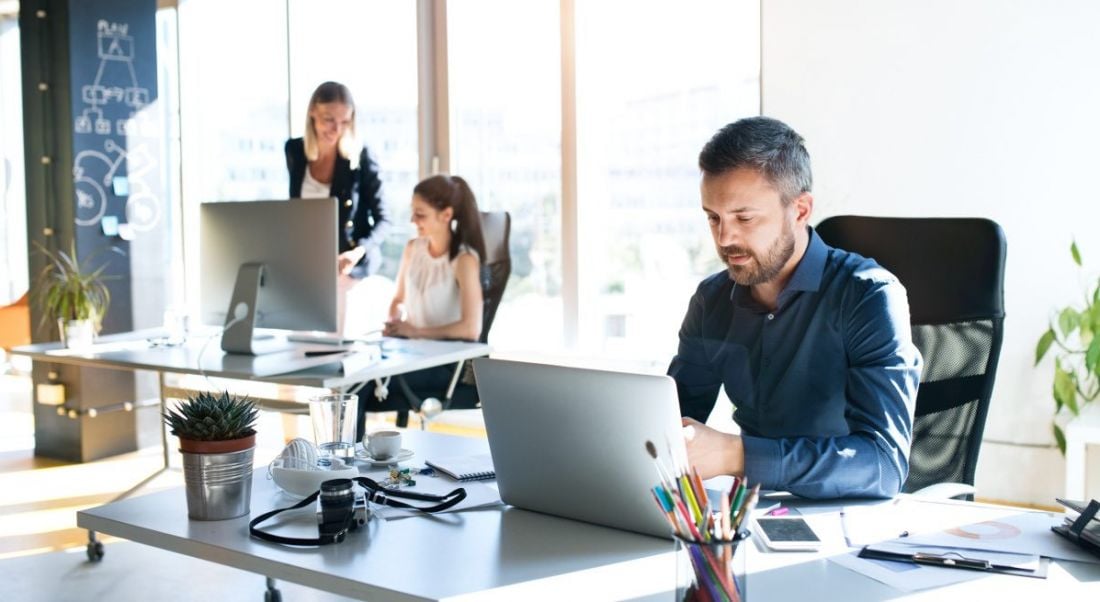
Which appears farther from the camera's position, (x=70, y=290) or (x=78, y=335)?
(x=70, y=290)

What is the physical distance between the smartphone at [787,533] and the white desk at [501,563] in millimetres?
19

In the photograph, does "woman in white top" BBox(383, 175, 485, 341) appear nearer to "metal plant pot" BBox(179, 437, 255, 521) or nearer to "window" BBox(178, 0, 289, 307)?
"metal plant pot" BBox(179, 437, 255, 521)

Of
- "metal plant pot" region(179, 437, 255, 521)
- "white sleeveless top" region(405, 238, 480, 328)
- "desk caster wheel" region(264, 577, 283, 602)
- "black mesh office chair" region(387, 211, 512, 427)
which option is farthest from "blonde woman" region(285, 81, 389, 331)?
"metal plant pot" region(179, 437, 255, 521)

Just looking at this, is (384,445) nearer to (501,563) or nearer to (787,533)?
(501,563)

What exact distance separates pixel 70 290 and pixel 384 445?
3125 mm

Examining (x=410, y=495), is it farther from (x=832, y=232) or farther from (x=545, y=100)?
(x=545, y=100)

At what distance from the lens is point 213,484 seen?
153cm

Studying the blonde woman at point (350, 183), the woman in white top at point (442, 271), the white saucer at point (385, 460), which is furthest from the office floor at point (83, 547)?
A: the blonde woman at point (350, 183)

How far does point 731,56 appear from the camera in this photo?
443cm

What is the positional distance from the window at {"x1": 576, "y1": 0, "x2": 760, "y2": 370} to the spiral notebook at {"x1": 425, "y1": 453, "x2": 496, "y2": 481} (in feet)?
9.33

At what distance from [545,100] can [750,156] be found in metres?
3.32

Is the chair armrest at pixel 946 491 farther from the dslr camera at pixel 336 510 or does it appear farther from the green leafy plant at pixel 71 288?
the green leafy plant at pixel 71 288

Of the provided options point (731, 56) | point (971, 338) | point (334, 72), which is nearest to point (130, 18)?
point (334, 72)

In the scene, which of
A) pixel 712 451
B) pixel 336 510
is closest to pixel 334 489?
pixel 336 510
